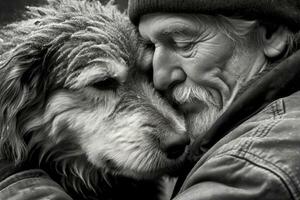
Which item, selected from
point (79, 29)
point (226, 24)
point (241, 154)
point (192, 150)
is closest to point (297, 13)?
point (226, 24)

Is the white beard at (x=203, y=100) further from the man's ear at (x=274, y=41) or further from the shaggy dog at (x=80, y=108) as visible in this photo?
the man's ear at (x=274, y=41)

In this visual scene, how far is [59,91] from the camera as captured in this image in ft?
10.6

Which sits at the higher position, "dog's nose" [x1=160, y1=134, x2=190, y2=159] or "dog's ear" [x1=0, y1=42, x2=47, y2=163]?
"dog's ear" [x1=0, y1=42, x2=47, y2=163]

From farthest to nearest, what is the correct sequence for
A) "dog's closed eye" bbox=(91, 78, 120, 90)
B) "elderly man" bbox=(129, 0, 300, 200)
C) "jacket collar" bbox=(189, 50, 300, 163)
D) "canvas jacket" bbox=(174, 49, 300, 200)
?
"dog's closed eye" bbox=(91, 78, 120, 90) → "jacket collar" bbox=(189, 50, 300, 163) → "elderly man" bbox=(129, 0, 300, 200) → "canvas jacket" bbox=(174, 49, 300, 200)

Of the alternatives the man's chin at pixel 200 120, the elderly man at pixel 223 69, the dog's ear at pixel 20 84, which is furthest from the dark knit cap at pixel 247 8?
the dog's ear at pixel 20 84

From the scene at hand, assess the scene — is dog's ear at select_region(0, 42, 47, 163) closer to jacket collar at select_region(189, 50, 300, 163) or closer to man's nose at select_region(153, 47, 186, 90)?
man's nose at select_region(153, 47, 186, 90)

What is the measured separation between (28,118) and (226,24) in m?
1.27

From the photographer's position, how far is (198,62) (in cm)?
278

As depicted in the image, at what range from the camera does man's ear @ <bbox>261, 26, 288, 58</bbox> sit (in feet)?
8.73

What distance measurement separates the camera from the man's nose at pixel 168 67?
2.84 metres

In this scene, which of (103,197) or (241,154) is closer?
(241,154)

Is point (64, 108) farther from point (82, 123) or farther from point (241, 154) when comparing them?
point (241, 154)

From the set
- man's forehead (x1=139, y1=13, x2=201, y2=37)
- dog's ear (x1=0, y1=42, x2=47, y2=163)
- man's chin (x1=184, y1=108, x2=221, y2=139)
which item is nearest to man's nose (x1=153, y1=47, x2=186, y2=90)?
man's forehead (x1=139, y1=13, x2=201, y2=37)

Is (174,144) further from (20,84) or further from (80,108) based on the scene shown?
(20,84)
